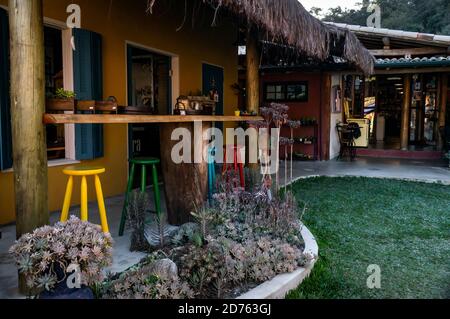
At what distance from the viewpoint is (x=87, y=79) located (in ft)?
15.1

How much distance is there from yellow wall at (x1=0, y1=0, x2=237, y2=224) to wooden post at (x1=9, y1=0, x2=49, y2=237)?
6.40 ft

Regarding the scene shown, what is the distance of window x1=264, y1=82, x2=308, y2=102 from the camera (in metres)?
10.2

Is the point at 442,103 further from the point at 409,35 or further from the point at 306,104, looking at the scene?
the point at 306,104

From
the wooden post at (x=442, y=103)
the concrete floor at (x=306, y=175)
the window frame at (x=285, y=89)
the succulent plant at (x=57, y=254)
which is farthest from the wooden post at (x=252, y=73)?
the wooden post at (x=442, y=103)

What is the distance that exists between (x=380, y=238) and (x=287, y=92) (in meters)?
6.97

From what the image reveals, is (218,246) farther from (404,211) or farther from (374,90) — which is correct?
(374,90)

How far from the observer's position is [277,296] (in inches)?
98.4

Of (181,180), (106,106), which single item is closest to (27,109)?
(106,106)

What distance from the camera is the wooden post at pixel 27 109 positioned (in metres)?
2.09

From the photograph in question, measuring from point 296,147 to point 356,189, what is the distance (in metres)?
4.18

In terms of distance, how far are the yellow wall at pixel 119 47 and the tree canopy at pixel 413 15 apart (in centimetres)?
1646

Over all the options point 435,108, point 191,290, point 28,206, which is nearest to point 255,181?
point 191,290

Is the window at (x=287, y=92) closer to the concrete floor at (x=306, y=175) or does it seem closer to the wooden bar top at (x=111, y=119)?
the concrete floor at (x=306, y=175)

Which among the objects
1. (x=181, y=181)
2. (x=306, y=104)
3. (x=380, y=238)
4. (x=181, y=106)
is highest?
(x=306, y=104)
